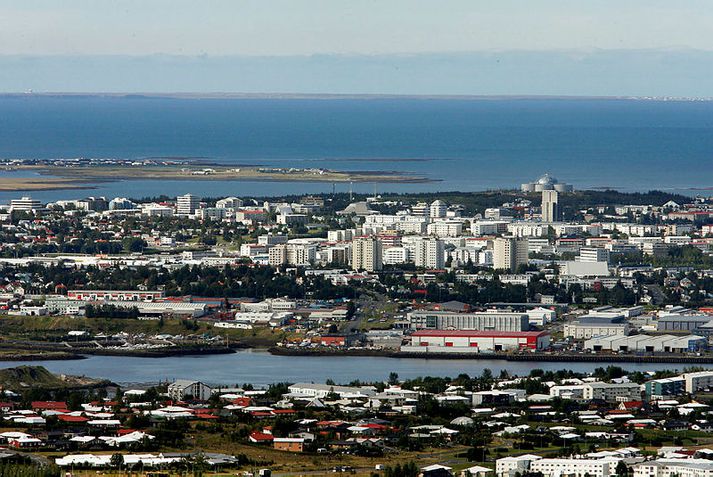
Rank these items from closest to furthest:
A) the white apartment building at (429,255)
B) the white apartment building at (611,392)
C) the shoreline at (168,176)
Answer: the white apartment building at (611,392) → the white apartment building at (429,255) → the shoreline at (168,176)

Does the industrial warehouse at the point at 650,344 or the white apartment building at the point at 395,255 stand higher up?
the white apartment building at the point at 395,255

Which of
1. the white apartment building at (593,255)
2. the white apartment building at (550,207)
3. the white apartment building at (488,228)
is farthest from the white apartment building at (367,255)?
the white apartment building at (550,207)

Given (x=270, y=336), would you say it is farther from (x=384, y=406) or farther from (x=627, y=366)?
(x=384, y=406)

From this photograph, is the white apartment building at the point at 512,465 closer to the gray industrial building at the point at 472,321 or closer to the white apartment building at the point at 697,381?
the white apartment building at the point at 697,381

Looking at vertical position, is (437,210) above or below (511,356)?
above

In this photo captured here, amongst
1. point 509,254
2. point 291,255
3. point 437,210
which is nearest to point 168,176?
point 437,210

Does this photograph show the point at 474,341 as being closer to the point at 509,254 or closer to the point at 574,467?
the point at 509,254

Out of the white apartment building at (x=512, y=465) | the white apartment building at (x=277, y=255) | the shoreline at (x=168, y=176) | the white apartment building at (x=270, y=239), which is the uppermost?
the shoreline at (x=168, y=176)
